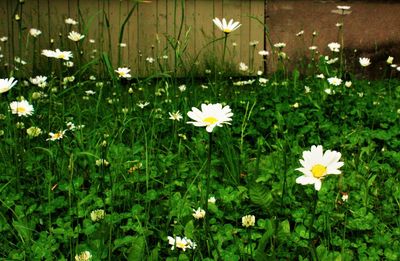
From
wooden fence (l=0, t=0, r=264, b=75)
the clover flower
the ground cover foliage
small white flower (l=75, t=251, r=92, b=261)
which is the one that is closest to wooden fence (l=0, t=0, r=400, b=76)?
wooden fence (l=0, t=0, r=264, b=75)

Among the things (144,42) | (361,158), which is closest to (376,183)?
(361,158)

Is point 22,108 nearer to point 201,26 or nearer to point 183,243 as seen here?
point 183,243

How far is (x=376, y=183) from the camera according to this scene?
227 centimetres

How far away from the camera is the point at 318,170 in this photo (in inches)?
46.6

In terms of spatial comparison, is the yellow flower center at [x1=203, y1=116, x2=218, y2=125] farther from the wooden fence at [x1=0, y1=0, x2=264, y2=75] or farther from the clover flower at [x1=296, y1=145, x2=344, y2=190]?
the wooden fence at [x1=0, y1=0, x2=264, y2=75]

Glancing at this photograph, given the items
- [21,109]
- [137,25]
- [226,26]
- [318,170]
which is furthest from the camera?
Answer: [137,25]

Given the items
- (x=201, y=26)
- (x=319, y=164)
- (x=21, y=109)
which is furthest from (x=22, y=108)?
(x=201, y=26)

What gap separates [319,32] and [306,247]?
14.9 ft

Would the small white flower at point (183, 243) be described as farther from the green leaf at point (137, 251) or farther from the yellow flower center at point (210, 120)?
the yellow flower center at point (210, 120)

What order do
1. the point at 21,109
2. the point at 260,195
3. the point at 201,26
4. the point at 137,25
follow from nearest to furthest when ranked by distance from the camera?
the point at 260,195 < the point at 21,109 < the point at 137,25 < the point at 201,26

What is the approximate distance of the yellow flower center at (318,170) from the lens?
3.83ft

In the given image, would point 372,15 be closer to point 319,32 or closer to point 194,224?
point 319,32

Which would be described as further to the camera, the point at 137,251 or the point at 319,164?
the point at 137,251

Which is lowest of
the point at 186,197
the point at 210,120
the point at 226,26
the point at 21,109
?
the point at 186,197
